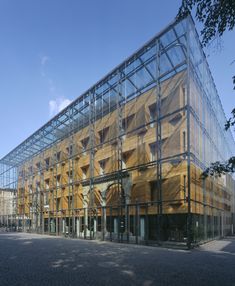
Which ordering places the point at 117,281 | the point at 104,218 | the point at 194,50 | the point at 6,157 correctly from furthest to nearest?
the point at 6,157, the point at 104,218, the point at 194,50, the point at 117,281

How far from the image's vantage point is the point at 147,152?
70.4 feet

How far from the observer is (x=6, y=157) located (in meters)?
51.5

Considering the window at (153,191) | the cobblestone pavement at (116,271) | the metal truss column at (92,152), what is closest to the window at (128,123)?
the metal truss column at (92,152)

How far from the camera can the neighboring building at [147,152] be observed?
742 inches

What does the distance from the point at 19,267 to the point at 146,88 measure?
15.8 metres

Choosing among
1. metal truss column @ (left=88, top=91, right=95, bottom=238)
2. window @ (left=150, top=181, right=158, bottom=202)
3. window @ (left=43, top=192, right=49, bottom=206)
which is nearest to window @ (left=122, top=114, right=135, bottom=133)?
metal truss column @ (left=88, top=91, right=95, bottom=238)

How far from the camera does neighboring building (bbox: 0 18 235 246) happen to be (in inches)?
742

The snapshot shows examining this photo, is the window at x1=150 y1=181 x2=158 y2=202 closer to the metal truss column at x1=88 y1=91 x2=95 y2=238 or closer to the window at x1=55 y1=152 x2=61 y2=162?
the metal truss column at x1=88 y1=91 x2=95 y2=238

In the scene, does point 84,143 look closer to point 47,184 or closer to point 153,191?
point 47,184

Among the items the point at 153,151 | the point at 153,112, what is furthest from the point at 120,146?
the point at 153,112

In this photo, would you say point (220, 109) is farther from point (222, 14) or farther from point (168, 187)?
point (222, 14)

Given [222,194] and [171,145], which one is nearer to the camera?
[171,145]

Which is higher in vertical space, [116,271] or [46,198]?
[46,198]

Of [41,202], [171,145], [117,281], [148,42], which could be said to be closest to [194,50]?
[148,42]
